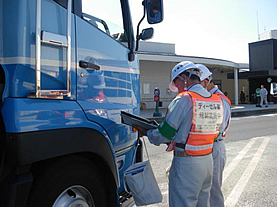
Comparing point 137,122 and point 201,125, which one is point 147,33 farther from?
point 201,125

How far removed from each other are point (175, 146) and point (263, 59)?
28282 millimetres

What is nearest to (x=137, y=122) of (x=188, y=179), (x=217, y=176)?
(x=188, y=179)

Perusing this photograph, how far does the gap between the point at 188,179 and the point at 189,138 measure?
1.22 ft

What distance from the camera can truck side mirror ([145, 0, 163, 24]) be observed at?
116 inches

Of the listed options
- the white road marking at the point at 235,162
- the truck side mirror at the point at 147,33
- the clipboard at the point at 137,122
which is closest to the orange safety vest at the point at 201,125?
the clipboard at the point at 137,122

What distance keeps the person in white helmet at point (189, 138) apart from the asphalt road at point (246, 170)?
4.90 ft

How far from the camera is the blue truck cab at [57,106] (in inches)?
64.5

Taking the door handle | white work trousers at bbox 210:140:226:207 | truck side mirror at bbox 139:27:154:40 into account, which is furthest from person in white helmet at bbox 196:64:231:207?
the door handle

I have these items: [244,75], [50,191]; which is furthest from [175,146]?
[244,75]

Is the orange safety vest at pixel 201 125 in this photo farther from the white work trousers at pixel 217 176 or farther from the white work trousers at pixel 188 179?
the white work trousers at pixel 217 176

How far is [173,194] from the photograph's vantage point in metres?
2.36

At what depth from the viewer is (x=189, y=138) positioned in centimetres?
230

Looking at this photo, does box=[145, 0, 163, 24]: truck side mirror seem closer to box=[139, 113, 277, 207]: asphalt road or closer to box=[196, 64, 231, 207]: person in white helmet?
box=[196, 64, 231, 207]: person in white helmet

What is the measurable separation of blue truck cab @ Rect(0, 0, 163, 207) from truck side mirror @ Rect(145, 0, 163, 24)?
0.63 metres
